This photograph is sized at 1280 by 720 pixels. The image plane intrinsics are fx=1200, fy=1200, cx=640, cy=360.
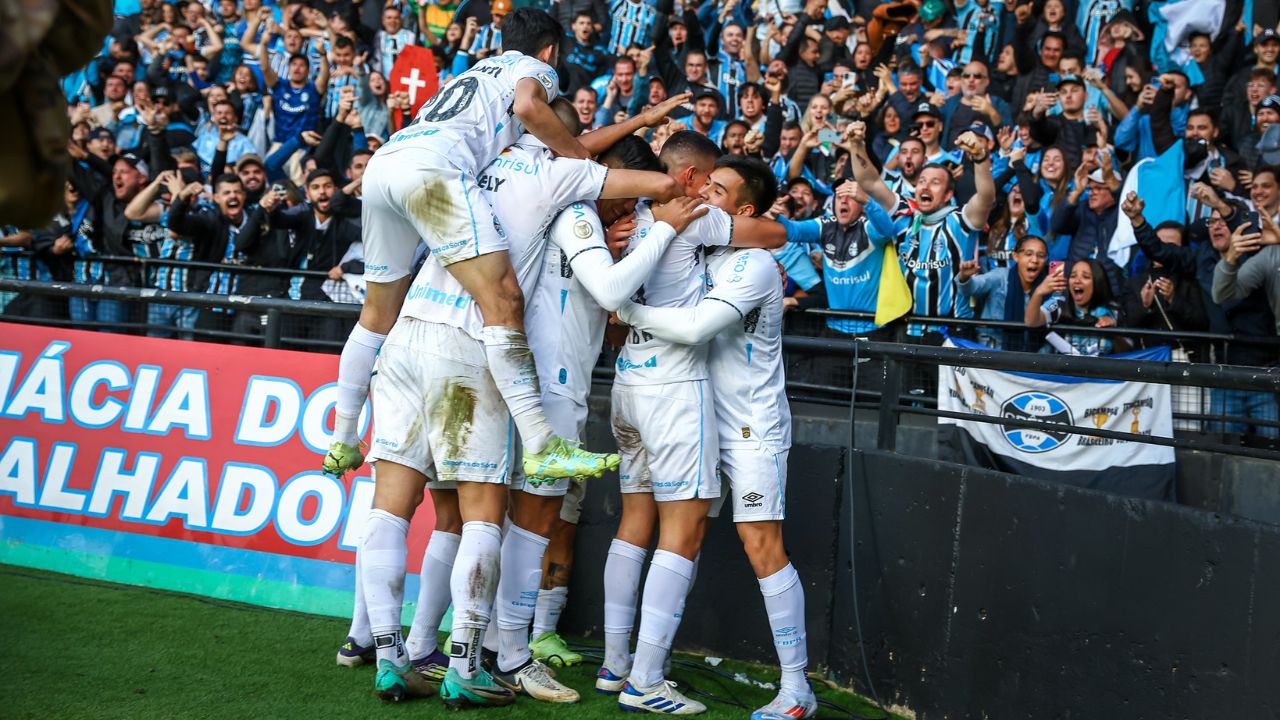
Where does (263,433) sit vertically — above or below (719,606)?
above

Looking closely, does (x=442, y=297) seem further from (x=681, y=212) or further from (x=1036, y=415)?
(x=1036, y=415)

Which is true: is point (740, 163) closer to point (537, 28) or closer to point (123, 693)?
point (537, 28)

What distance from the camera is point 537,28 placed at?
4.95 meters

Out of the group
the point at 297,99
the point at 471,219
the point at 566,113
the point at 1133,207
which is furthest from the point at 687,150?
the point at 297,99

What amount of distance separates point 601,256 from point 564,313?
33 cm

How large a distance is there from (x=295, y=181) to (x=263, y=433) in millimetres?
5612

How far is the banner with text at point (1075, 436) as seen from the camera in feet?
18.1

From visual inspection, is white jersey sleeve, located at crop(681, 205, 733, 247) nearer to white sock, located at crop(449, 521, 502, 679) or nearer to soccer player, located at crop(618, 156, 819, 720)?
soccer player, located at crop(618, 156, 819, 720)

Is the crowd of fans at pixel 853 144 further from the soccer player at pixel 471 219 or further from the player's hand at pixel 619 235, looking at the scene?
the player's hand at pixel 619 235

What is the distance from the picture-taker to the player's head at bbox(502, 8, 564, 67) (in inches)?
195

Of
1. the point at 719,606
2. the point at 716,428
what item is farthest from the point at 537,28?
the point at 719,606

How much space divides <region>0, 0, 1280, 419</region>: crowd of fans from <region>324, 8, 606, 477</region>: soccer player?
90.0 inches

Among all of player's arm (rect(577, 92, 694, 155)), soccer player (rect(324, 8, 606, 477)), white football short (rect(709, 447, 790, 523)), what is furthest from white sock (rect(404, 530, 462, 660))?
player's arm (rect(577, 92, 694, 155))

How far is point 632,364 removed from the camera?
5051 mm
